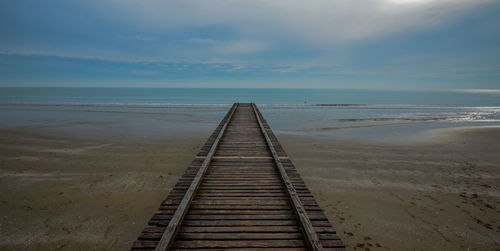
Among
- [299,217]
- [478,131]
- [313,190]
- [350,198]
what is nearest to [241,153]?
[313,190]

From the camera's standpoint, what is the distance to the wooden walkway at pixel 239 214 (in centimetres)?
353

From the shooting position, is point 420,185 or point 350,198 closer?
point 350,198

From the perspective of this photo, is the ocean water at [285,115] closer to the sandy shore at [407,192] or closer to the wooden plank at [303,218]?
the sandy shore at [407,192]

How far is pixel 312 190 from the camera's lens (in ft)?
24.3

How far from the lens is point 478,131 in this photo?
18000mm

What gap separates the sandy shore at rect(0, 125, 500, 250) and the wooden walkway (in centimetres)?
167

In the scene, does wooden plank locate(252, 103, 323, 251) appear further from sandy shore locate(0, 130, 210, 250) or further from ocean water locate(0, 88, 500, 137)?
Result: ocean water locate(0, 88, 500, 137)

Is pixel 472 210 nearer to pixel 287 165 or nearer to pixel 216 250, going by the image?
pixel 287 165

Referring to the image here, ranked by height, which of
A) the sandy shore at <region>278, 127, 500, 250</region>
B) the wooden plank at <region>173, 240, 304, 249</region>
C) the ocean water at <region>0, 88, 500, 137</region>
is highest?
the ocean water at <region>0, 88, 500, 137</region>

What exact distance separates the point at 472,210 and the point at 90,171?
44.5ft

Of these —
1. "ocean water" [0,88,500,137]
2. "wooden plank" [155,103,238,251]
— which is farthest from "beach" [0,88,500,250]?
"ocean water" [0,88,500,137]

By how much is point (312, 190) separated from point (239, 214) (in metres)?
3.90

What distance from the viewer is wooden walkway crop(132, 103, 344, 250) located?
3525 millimetres

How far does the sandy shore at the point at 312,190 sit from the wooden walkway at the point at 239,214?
167cm
